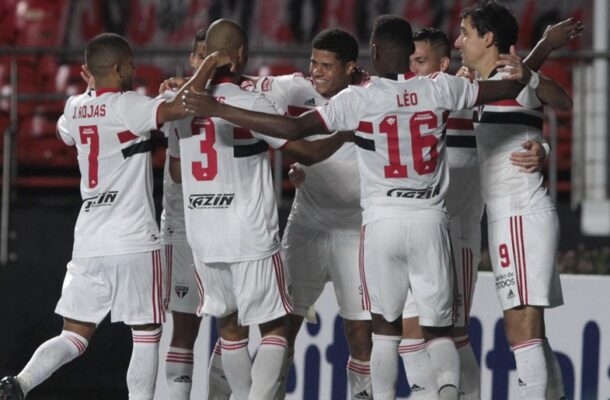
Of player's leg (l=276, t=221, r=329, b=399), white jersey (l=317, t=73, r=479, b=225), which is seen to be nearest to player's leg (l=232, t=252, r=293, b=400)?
player's leg (l=276, t=221, r=329, b=399)

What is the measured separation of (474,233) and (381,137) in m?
1.19

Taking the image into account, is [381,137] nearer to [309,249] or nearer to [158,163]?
[309,249]

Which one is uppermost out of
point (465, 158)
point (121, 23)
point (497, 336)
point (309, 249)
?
point (121, 23)

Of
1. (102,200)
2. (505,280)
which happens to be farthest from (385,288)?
(102,200)

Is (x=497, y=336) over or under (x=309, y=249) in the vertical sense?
under

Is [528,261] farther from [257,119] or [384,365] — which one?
[257,119]

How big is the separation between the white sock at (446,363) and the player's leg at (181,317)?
5.01 feet

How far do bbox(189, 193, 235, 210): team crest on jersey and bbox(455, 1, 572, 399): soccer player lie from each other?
131 centimetres

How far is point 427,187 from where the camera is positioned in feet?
22.6

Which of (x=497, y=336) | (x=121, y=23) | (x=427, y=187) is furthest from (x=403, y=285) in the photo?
(x=121, y=23)

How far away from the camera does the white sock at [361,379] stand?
7.70 metres

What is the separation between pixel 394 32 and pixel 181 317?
2159 mm

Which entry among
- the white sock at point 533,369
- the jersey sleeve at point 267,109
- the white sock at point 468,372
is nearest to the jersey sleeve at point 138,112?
the jersey sleeve at point 267,109

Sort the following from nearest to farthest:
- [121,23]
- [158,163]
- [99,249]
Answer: [99,249], [158,163], [121,23]
